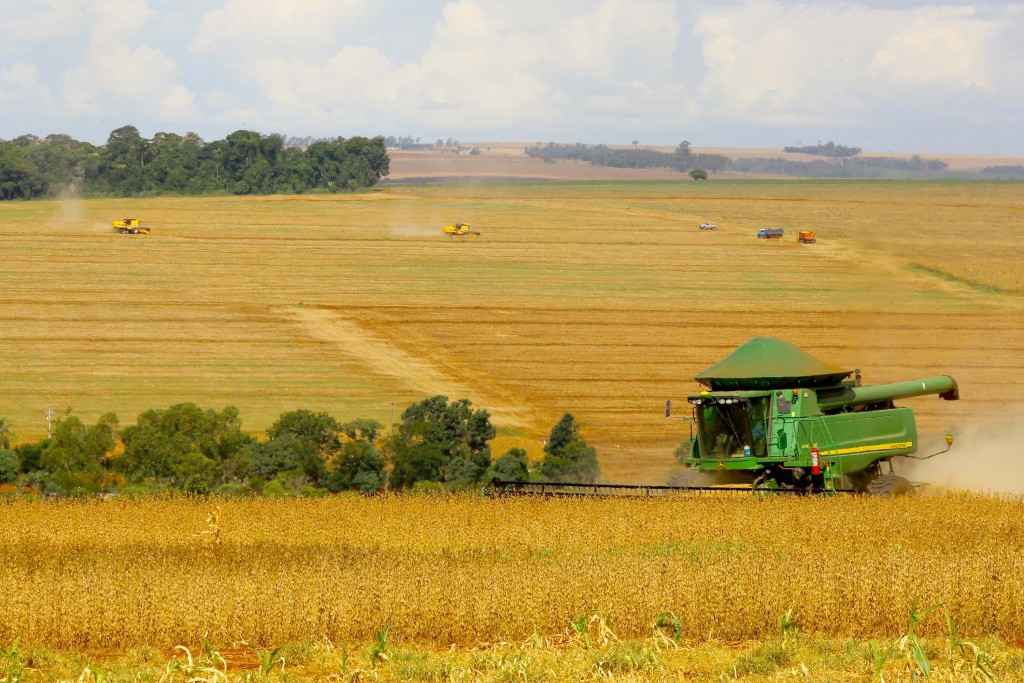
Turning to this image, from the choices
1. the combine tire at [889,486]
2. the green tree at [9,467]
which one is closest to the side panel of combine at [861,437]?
the combine tire at [889,486]

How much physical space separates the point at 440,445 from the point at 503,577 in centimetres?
2110

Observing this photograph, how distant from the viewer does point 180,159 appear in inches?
4422

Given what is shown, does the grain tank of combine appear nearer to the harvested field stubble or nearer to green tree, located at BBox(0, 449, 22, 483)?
the harvested field stubble

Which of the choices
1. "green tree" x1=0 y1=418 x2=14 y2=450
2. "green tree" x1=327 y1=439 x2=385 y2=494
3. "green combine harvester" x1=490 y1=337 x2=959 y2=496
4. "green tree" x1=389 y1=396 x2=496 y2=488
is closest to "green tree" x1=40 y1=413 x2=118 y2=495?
"green tree" x1=0 y1=418 x2=14 y2=450

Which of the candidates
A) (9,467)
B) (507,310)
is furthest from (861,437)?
(507,310)

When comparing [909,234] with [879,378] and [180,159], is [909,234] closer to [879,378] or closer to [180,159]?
[879,378]

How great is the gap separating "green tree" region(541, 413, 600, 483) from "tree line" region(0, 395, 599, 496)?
30 millimetres

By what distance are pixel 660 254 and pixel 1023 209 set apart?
29.9 meters

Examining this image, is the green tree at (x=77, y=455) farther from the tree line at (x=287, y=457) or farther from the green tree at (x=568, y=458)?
the green tree at (x=568, y=458)

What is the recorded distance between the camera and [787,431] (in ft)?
70.5

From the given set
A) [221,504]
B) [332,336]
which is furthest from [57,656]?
[332,336]

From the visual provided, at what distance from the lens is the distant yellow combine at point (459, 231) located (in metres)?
79.9

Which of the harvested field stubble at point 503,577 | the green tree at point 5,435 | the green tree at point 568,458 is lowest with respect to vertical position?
the green tree at point 5,435

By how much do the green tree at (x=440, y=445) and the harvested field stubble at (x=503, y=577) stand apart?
14188mm
